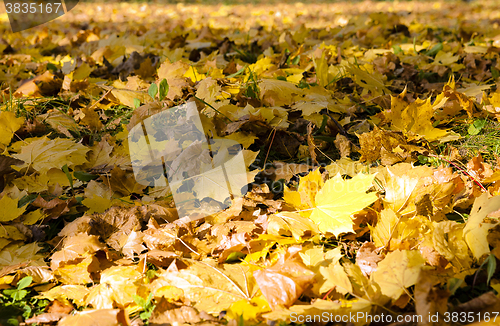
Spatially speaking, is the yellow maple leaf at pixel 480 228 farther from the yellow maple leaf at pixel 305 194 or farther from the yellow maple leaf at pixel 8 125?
the yellow maple leaf at pixel 8 125

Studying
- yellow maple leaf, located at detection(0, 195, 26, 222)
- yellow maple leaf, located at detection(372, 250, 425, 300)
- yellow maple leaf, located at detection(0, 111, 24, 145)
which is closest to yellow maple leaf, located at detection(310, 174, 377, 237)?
yellow maple leaf, located at detection(372, 250, 425, 300)

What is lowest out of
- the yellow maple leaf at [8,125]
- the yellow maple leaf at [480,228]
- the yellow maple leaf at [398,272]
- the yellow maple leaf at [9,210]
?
the yellow maple leaf at [398,272]

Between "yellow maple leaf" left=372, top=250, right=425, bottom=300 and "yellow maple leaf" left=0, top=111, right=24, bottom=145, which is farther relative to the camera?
"yellow maple leaf" left=0, top=111, right=24, bottom=145

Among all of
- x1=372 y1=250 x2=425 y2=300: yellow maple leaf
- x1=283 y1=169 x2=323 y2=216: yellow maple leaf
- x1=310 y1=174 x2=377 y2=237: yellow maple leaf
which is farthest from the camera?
x1=283 y1=169 x2=323 y2=216: yellow maple leaf

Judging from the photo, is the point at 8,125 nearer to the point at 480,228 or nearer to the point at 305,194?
the point at 305,194

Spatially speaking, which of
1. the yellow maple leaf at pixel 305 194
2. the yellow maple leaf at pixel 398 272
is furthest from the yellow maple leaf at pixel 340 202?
the yellow maple leaf at pixel 398 272

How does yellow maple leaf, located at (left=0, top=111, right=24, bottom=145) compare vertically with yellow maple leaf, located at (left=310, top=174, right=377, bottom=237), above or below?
above

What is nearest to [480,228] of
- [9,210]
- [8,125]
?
[9,210]

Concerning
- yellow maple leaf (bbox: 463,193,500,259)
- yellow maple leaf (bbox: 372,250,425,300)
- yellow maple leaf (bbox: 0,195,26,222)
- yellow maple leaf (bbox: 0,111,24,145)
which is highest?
yellow maple leaf (bbox: 0,111,24,145)

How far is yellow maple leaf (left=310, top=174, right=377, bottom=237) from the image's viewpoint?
106cm

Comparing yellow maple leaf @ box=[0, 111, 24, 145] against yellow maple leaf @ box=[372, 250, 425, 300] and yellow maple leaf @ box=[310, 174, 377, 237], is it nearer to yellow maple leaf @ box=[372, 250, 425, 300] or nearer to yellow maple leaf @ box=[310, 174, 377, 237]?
yellow maple leaf @ box=[310, 174, 377, 237]

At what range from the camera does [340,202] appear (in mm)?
1105

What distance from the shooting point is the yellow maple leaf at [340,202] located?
1062 millimetres

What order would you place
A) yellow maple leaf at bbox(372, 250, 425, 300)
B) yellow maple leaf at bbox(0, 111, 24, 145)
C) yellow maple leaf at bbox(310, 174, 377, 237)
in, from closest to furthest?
yellow maple leaf at bbox(372, 250, 425, 300), yellow maple leaf at bbox(310, 174, 377, 237), yellow maple leaf at bbox(0, 111, 24, 145)
